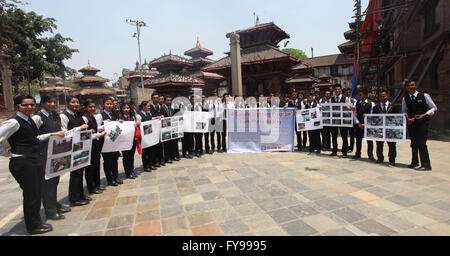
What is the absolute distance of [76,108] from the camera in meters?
3.93

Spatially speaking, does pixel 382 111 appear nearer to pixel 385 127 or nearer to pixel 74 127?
pixel 385 127

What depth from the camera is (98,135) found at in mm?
4273

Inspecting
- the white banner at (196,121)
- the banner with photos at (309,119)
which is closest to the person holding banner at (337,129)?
the banner with photos at (309,119)

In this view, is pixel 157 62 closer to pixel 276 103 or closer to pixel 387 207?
pixel 276 103

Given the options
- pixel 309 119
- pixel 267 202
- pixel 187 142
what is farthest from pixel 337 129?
pixel 187 142

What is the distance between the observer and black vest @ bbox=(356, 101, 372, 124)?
6.01 m

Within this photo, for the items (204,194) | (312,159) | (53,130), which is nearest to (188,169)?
(204,194)

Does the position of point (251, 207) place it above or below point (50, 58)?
below

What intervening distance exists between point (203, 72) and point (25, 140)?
30.1 meters

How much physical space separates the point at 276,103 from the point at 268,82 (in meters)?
14.0

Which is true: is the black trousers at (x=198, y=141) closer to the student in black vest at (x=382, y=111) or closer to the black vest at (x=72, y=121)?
the black vest at (x=72, y=121)

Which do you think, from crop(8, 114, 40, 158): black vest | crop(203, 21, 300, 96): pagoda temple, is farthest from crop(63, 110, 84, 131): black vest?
crop(203, 21, 300, 96): pagoda temple

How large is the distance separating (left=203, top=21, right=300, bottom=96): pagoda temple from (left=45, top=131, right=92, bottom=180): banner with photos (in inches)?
688

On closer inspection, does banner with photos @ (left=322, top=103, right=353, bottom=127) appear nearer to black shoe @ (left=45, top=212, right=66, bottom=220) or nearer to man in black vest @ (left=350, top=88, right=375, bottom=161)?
man in black vest @ (left=350, top=88, right=375, bottom=161)
